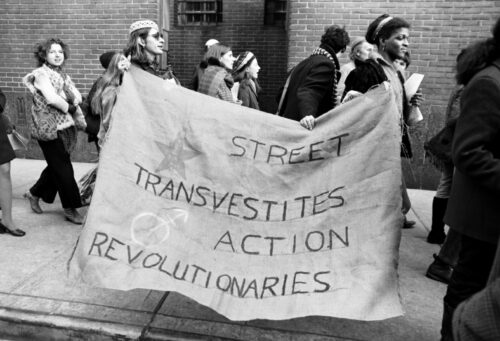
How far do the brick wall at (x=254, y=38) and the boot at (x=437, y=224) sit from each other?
578cm

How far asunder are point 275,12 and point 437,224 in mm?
6674

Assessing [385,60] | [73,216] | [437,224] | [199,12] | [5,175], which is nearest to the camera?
[385,60]

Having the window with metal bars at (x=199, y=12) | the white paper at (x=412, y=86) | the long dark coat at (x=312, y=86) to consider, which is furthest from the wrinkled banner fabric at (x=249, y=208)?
the window with metal bars at (x=199, y=12)

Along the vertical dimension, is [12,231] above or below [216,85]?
below

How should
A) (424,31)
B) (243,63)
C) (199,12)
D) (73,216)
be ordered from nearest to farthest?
(73,216), (424,31), (243,63), (199,12)

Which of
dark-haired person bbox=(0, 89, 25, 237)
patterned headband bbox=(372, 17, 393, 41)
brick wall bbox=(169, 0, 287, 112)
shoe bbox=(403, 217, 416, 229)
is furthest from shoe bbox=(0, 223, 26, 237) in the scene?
brick wall bbox=(169, 0, 287, 112)

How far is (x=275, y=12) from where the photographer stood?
9922mm

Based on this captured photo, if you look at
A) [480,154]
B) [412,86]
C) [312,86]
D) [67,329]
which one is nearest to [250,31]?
[412,86]

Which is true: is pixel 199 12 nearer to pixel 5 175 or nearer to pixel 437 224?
pixel 5 175

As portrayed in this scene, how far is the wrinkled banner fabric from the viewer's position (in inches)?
101

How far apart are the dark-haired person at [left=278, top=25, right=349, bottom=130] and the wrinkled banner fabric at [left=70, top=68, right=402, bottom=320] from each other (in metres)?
0.50

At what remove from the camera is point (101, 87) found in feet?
12.5

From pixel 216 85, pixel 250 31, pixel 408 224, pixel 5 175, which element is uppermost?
pixel 250 31

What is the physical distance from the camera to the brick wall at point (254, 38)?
9.80m
